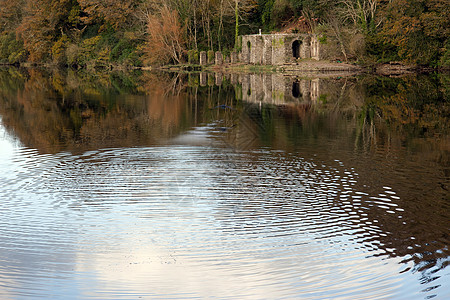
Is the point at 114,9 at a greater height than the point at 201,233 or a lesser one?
greater

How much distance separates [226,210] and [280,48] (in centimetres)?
3970

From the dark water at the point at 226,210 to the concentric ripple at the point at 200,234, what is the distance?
0.02 meters

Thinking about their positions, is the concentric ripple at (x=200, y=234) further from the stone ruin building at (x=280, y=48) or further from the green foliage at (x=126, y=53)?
the green foliage at (x=126, y=53)

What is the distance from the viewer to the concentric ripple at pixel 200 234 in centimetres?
556

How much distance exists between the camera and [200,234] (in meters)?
6.97

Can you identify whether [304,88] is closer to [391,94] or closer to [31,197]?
[391,94]

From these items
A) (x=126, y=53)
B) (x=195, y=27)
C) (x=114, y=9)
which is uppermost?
(x=114, y=9)

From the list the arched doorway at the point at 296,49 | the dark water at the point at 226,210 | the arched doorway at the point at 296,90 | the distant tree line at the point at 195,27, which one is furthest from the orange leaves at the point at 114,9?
the dark water at the point at 226,210

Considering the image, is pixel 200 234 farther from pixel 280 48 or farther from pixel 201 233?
pixel 280 48

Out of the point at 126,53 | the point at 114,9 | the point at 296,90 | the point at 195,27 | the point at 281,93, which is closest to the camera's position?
the point at 281,93

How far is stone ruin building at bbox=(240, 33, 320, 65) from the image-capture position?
4597 cm

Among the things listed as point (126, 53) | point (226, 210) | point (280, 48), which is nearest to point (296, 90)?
point (280, 48)

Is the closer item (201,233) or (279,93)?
(201,233)

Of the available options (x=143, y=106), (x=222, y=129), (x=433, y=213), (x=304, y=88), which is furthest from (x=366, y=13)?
(x=433, y=213)
